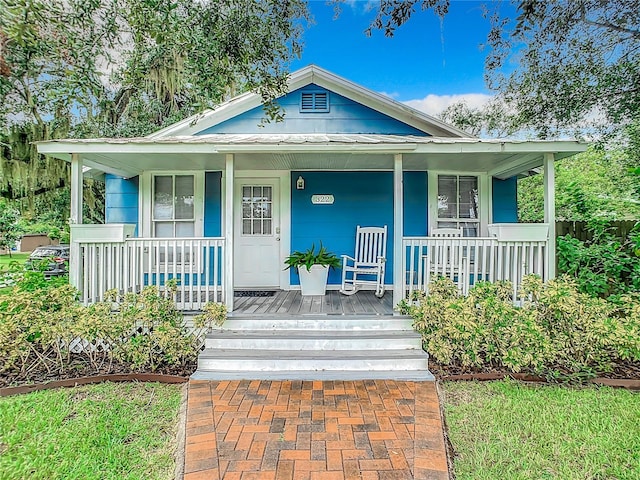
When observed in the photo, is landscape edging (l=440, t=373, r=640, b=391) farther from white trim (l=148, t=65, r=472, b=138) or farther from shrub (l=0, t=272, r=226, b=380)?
white trim (l=148, t=65, r=472, b=138)

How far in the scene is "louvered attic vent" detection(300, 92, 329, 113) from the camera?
644 centimetres

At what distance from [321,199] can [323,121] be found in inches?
57.3

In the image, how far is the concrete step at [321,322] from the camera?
4.22 metres

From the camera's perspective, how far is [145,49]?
156 inches

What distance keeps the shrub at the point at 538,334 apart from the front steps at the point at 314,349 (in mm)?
342

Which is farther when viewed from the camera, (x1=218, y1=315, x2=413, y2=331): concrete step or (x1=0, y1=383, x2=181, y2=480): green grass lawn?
(x1=218, y1=315, x2=413, y2=331): concrete step

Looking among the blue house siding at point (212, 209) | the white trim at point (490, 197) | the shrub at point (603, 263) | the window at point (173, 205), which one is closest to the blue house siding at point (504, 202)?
the white trim at point (490, 197)

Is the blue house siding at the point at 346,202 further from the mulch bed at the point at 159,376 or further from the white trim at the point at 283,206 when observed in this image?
the mulch bed at the point at 159,376

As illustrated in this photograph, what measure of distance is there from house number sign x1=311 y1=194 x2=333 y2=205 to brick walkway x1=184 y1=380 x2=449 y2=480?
3407 millimetres

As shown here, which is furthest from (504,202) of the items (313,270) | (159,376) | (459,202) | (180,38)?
(159,376)

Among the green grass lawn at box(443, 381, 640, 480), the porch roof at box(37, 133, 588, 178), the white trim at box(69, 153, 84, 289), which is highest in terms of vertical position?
the porch roof at box(37, 133, 588, 178)

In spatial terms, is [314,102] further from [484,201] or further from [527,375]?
[527,375]

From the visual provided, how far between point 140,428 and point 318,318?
6.92 ft

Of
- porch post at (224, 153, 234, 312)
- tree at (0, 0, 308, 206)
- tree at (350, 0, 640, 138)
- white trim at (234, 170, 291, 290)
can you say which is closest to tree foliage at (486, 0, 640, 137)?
tree at (350, 0, 640, 138)
